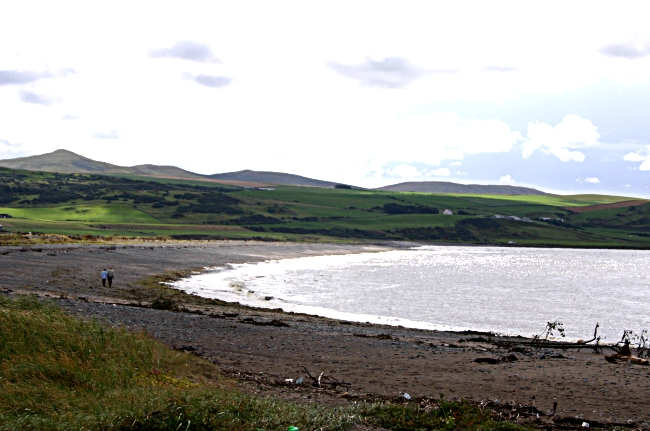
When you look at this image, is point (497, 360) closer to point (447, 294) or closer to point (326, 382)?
point (326, 382)

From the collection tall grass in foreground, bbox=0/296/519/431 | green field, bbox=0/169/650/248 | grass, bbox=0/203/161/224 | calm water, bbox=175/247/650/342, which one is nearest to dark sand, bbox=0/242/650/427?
tall grass in foreground, bbox=0/296/519/431

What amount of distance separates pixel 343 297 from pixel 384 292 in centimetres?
605

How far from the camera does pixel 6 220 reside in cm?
12475

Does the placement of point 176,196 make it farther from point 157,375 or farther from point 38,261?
point 157,375

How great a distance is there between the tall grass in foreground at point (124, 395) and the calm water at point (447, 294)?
22.5 meters

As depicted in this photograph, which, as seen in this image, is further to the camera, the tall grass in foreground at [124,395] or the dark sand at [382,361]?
the dark sand at [382,361]

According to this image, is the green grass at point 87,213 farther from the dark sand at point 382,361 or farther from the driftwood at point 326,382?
the driftwood at point 326,382

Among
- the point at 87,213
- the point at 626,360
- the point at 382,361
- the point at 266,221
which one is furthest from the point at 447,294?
the point at 87,213

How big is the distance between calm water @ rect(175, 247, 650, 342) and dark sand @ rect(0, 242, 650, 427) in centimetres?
794

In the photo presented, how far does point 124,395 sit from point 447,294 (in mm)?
45069

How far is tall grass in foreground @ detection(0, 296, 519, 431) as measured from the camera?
1058 cm

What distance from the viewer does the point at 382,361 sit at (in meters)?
19.5

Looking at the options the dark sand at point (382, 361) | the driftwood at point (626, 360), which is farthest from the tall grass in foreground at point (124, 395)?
the driftwood at point (626, 360)

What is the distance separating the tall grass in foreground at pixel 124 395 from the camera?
10.6 meters
